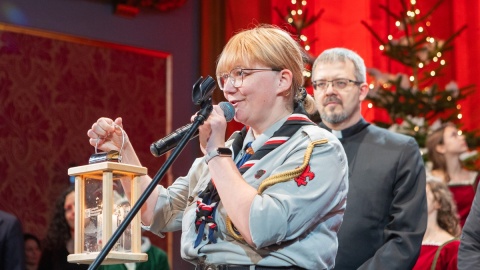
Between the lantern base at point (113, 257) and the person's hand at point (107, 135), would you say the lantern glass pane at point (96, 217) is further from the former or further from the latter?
the person's hand at point (107, 135)

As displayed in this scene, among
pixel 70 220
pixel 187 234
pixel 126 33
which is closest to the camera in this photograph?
pixel 187 234

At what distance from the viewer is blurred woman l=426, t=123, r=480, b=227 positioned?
5707 mm

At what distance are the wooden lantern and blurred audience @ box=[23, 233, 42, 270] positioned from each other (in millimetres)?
3544

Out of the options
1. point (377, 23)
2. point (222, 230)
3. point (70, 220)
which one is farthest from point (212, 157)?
point (377, 23)

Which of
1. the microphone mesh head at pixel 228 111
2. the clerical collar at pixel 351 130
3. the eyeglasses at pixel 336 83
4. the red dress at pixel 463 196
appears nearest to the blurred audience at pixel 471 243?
the clerical collar at pixel 351 130

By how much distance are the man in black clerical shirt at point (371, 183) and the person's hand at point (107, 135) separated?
1074 millimetres

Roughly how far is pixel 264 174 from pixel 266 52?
329 millimetres

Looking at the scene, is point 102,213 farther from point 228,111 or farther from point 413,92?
point 413,92

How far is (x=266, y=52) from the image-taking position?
231cm

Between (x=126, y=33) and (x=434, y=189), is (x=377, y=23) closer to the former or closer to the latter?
(x=126, y=33)

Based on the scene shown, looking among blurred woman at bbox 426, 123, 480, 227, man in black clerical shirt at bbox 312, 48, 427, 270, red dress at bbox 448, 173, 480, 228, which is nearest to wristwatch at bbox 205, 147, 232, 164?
man in black clerical shirt at bbox 312, 48, 427, 270

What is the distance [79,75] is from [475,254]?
3638mm

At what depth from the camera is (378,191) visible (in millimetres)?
3240

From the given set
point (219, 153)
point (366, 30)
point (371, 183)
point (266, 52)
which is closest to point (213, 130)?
point (219, 153)
